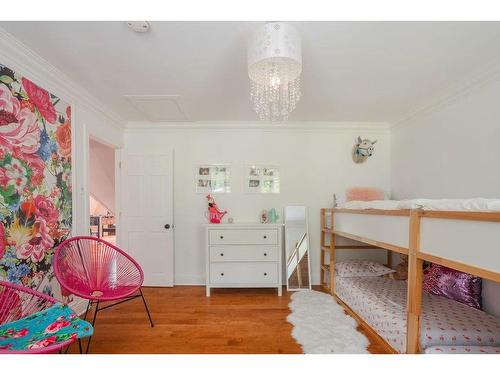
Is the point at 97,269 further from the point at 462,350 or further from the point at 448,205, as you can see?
the point at 462,350

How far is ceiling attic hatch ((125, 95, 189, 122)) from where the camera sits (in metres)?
2.77

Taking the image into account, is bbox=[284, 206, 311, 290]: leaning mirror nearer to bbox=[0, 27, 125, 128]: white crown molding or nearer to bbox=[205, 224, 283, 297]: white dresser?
bbox=[205, 224, 283, 297]: white dresser

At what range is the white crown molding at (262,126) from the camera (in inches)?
145

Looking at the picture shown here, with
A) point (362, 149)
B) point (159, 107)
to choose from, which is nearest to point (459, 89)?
point (362, 149)

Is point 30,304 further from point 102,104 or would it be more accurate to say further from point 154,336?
point 102,104

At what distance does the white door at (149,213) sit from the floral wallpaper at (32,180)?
117cm

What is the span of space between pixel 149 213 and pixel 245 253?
1556 mm

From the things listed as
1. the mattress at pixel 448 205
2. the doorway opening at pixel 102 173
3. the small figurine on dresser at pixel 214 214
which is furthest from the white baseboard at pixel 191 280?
the mattress at pixel 448 205

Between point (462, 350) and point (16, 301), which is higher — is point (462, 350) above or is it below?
below

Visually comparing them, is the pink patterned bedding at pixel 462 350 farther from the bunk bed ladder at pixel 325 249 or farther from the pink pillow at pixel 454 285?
the bunk bed ladder at pixel 325 249

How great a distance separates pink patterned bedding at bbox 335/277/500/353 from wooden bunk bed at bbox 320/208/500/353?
85 mm

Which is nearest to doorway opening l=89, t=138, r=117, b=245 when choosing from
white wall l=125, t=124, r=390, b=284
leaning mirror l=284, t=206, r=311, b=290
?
white wall l=125, t=124, r=390, b=284

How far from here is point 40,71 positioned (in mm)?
2086
